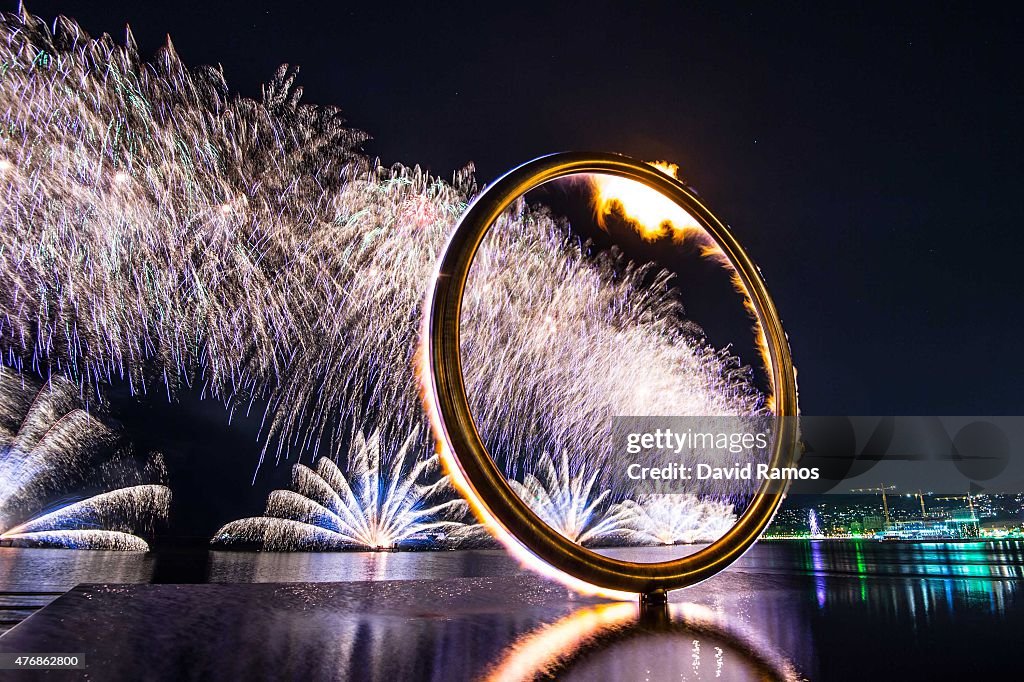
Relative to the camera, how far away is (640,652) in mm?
5305

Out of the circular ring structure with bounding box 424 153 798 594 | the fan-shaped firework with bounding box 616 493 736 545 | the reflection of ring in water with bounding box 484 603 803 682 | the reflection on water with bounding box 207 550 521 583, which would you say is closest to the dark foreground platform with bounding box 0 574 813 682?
the reflection of ring in water with bounding box 484 603 803 682

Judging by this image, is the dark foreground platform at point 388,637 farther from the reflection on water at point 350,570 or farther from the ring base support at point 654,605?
the reflection on water at point 350,570

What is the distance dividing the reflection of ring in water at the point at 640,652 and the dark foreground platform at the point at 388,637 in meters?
0.02

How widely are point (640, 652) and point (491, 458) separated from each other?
2.73m

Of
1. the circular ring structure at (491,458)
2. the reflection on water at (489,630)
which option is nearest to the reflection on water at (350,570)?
the reflection on water at (489,630)

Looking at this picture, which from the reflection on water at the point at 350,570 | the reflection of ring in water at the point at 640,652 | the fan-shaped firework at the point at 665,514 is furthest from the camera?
the fan-shaped firework at the point at 665,514

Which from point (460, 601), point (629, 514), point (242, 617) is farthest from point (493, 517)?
point (629, 514)

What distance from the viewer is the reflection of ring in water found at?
4.62m

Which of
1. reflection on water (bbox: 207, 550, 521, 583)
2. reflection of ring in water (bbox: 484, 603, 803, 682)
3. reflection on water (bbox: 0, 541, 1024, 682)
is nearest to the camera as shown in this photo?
reflection of ring in water (bbox: 484, 603, 803, 682)

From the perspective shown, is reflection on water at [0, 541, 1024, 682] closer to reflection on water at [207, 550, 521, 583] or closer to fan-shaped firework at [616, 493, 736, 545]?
reflection on water at [207, 550, 521, 583]

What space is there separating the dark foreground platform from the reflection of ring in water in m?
0.02

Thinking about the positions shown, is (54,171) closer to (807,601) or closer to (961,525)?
(807,601)

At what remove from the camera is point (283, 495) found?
74.5 metres

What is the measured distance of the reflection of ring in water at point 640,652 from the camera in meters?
4.62
